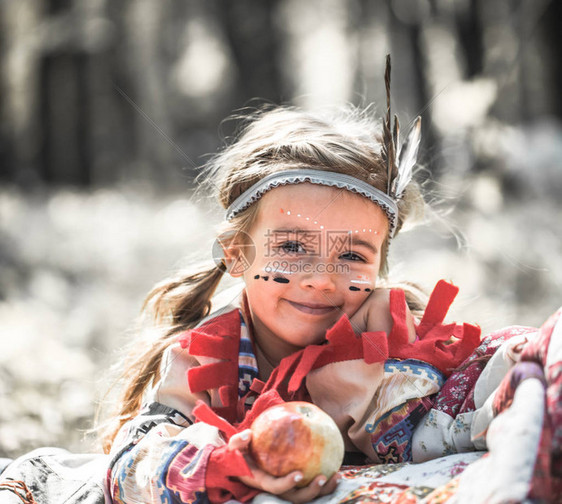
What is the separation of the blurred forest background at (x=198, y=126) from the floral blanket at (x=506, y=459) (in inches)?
98.4

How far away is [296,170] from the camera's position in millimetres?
2174

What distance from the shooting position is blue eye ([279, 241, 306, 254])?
2.07 meters

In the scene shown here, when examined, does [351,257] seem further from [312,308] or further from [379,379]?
[379,379]

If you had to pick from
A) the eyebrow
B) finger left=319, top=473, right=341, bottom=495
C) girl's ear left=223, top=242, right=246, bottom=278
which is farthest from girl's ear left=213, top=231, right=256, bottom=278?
finger left=319, top=473, right=341, bottom=495

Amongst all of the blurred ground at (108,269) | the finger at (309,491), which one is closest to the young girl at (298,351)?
the finger at (309,491)

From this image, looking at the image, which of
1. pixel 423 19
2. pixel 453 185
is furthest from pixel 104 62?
pixel 453 185

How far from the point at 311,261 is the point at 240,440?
2.38ft

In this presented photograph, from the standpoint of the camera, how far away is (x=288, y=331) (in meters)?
2.10

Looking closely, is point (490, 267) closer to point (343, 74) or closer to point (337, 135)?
point (343, 74)

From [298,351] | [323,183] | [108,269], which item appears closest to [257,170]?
[323,183]

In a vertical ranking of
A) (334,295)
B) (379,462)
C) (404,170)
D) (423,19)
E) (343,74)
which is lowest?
(379,462)

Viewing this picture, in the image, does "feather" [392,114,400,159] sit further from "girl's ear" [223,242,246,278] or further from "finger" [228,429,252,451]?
"finger" [228,429,252,451]

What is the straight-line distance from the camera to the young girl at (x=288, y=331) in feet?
5.45

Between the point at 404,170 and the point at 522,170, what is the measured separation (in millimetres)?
3753
